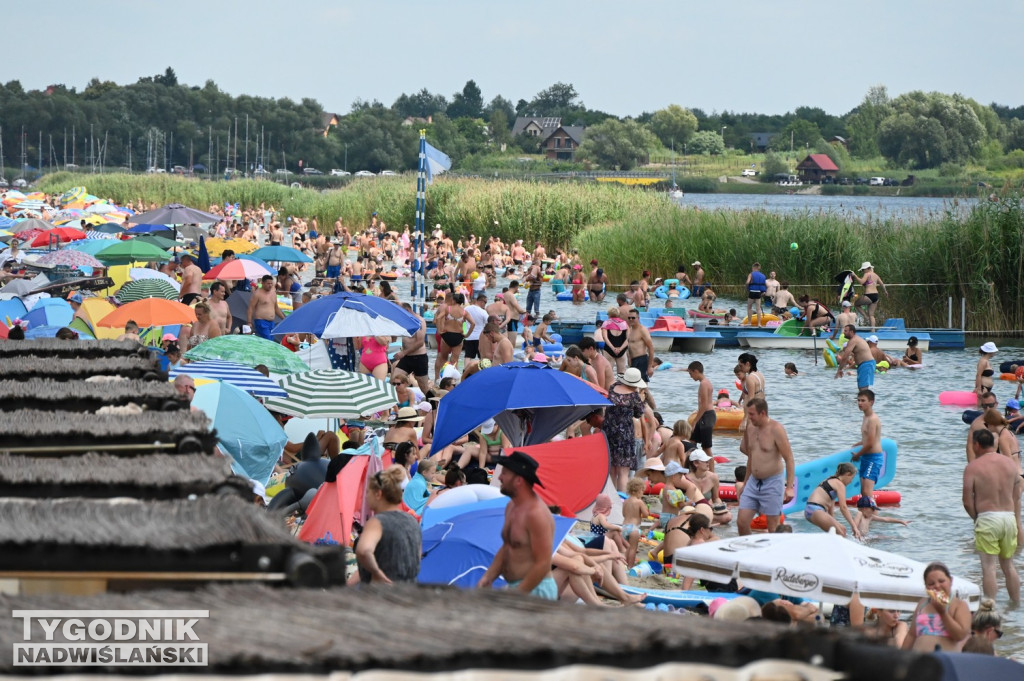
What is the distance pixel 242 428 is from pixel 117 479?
6.03m

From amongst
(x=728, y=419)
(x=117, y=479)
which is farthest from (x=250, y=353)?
(x=117, y=479)

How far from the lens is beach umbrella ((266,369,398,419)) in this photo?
36.5ft

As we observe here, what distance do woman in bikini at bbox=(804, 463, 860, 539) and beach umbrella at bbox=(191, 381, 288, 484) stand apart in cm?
488

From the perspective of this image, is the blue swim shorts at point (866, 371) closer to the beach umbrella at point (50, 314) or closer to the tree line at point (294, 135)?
the beach umbrella at point (50, 314)

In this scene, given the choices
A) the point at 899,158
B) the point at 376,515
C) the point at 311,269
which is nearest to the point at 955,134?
the point at 899,158

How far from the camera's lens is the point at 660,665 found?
2590 mm

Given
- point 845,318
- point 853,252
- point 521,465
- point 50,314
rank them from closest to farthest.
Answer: point 521,465, point 50,314, point 845,318, point 853,252

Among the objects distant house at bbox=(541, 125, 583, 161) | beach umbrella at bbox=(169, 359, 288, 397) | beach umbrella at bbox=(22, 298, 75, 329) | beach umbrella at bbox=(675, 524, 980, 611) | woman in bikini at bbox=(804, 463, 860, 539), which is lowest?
woman in bikini at bbox=(804, 463, 860, 539)

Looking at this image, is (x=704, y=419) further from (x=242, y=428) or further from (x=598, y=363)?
(x=242, y=428)

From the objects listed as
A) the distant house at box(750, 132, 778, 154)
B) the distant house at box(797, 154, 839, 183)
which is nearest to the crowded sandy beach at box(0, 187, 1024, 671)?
the distant house at box(797, 154, 839, 183)

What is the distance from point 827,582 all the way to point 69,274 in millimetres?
18767

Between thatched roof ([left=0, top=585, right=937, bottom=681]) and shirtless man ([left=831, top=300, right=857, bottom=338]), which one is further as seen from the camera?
shirtless man ([left=831, top=300, right=857, bottom=338])

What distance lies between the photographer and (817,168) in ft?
431

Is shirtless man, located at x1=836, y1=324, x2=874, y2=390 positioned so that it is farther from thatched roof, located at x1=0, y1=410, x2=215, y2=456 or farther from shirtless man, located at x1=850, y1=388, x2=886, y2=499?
thatched roof, located at x1=0, y1=410, x2=215, y2=456
